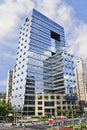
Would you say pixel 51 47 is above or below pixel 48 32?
below

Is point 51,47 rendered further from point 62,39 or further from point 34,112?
point 34,112

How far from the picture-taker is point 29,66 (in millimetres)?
138000

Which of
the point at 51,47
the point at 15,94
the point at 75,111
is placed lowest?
the point at 75,111

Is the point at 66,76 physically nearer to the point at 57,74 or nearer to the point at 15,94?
the point at 57,74

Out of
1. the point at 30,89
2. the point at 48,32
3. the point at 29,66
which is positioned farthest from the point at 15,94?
the point at 48,32

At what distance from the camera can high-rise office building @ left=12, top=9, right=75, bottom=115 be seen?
438 ft

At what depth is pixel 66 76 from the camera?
14725 centimetres

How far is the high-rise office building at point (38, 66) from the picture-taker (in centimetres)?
13350

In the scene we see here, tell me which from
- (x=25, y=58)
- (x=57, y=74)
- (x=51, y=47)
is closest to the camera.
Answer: (x=25, y=58)

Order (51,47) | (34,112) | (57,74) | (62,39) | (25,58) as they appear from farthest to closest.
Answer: (62,39) → (51,47) → (57,74) → (25,58) → (34,112)

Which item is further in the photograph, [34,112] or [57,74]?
[57,74]

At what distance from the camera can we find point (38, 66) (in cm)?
14588

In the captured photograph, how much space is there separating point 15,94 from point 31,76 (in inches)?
698

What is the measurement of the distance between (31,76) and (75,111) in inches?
1573
